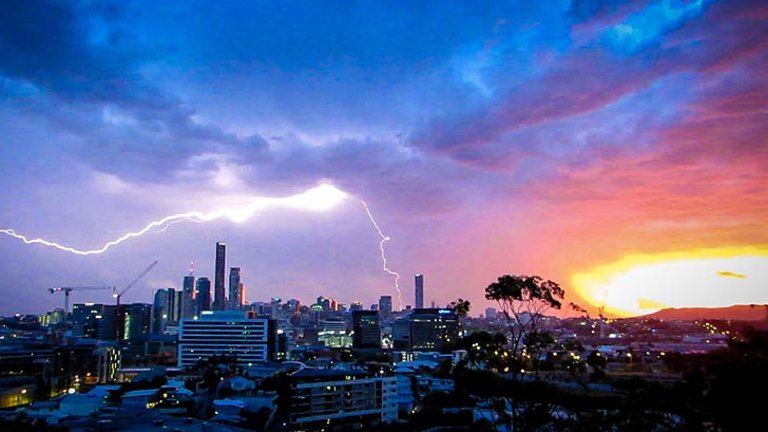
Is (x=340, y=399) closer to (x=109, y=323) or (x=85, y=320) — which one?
(x=109, y=323)

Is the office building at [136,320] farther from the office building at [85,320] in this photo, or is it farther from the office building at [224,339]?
the office building at [224,339]

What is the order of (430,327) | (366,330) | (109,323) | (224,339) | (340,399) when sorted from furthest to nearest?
(366,330)
(109,323)
(430,327)
(224,339)
(340,399)

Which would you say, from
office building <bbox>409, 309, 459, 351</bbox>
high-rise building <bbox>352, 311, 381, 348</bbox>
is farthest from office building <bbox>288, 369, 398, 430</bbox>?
high-rise building <bbox>352, 311, 381, 348</bbox>

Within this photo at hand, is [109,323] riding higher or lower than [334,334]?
higher

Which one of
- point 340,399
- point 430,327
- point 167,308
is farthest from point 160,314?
point 340,399

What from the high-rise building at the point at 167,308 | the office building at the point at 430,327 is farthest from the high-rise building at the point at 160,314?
the office building at the point at 430,327

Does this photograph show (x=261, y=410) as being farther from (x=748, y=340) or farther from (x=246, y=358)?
(x=246, y=358)

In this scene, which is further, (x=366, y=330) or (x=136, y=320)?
(x=136, y=320)

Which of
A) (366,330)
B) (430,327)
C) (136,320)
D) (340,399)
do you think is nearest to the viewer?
(340,399)
